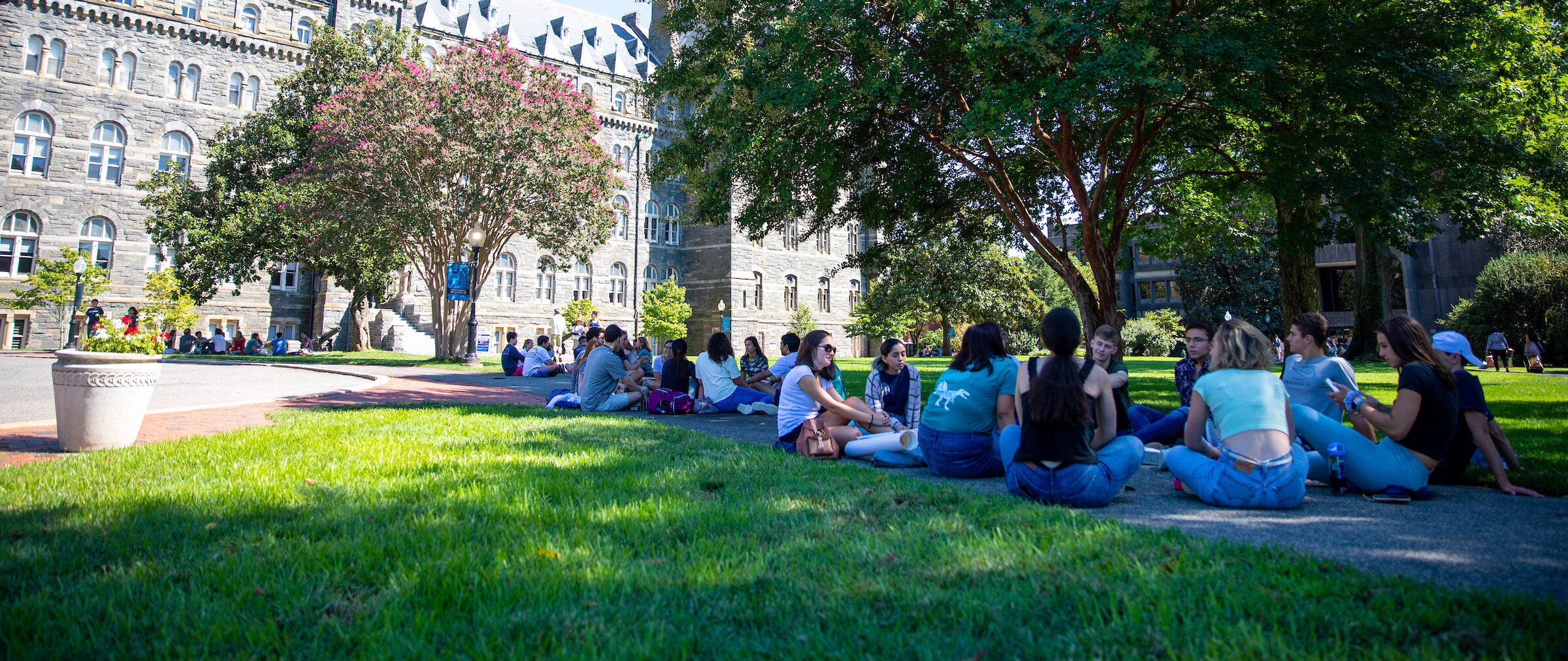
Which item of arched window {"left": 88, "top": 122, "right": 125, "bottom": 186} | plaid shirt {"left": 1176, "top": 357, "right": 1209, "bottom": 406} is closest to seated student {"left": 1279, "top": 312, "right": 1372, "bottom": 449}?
plaid shirt {"left": 1176, "top": 357, "right": 1209, "bottom": 406}

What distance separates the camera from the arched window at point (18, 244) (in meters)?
32.6

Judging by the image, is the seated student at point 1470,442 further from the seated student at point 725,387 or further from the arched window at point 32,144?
the arched window at point 32,144

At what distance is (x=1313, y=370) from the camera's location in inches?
233

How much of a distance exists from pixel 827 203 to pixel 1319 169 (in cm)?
733

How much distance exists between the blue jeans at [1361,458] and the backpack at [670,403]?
7.24m

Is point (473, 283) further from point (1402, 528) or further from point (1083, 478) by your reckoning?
point (1402, 528)

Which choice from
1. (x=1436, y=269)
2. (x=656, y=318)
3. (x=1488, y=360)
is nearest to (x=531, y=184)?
(x=656, y=318)

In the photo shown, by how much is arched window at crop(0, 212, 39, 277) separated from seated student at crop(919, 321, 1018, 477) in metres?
42.8

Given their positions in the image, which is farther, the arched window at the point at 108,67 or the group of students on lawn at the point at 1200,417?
the arched window at the point at 108,67

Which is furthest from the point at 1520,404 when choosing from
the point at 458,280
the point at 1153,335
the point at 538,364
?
the point at 1153,335

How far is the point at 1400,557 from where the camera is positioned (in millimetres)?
3455

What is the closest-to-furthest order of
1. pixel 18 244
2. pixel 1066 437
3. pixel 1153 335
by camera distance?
pixel 1066 437 < pixel 18 244 < pixel 1153 335

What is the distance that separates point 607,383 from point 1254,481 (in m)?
8.32

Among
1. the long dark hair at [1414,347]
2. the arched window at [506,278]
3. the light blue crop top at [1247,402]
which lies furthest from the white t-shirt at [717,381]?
the arched window at [506,278]
